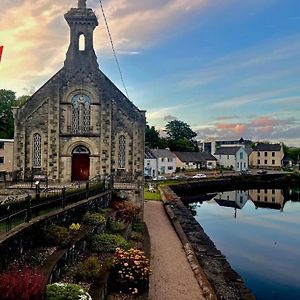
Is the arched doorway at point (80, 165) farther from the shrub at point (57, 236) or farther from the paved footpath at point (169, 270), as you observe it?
the shrub at point (57, 236)

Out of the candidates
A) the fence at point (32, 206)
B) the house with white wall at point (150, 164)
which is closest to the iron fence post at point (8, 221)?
the fence at point (32, 206)

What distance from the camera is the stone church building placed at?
3219cm

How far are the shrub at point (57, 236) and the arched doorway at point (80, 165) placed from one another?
64.2 feet

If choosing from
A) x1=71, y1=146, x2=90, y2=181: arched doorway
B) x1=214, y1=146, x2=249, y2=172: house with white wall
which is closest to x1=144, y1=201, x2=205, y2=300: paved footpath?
x1=71, y1=146, x2=90, y2=181: arched doorway

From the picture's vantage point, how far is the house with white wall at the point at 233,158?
113975 mm

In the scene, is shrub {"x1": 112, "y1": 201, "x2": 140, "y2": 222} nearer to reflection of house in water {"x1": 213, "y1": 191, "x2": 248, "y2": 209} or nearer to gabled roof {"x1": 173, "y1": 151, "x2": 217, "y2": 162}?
reflection of house in water {"x1": 213, "y1": 191, "x2": 248, "y2": 209}

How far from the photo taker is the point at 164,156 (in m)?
91.6

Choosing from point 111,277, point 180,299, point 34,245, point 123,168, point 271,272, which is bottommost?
point 271,272

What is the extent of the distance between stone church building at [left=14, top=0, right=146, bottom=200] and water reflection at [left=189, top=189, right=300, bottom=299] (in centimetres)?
1020

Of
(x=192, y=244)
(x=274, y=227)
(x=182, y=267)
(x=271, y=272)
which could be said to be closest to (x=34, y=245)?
(x=182, y=267)

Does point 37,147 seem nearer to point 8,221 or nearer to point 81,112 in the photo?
point 81,112

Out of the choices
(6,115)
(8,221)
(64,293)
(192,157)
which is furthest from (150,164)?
(64,293)

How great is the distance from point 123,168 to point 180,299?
790 inches

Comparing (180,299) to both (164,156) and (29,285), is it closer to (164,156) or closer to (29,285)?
(29,285)
